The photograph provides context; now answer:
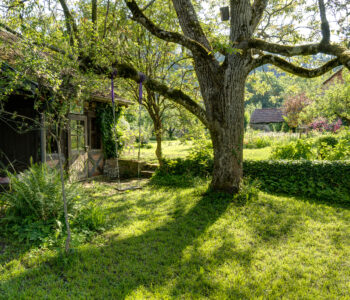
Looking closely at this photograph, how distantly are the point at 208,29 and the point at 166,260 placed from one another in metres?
Answer: 6.39

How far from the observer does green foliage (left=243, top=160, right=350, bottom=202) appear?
19.7ft

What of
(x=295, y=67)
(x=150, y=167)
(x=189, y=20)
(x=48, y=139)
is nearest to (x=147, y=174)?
(x=150, y=167)

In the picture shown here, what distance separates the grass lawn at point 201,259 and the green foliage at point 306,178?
0.90 metres

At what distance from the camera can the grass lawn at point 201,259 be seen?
276cm

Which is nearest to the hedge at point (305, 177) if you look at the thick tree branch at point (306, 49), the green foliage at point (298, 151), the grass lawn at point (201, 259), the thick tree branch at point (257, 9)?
the grass lawn at point (201, 259)

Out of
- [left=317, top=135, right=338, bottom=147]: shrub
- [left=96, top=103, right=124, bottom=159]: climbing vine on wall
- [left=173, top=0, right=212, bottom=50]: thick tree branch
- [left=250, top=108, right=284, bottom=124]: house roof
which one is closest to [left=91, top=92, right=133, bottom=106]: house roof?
[left=96, top=103, right=124, bottom=159]: climbing vine on wall

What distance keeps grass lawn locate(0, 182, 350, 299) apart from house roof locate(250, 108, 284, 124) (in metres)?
27.6

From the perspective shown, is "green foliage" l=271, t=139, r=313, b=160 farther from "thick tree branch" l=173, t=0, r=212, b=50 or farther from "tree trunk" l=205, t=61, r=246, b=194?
"thick tree branch" l=173, t=0, r=212, b=50

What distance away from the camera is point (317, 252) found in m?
3.61

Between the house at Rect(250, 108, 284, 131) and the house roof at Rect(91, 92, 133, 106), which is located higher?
the house at Rect(250, 108, 284, 131)

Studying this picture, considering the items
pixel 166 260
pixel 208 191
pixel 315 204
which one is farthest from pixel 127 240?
pixel 315 204

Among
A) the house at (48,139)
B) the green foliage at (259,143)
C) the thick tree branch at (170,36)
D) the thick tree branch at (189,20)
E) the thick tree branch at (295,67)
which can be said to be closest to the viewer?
the thick tree branch at (295,67)

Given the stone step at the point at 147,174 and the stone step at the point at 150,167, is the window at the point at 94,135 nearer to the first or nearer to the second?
the stone step at the point at 150,167

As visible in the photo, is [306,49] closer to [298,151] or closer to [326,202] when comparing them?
[326,202]
